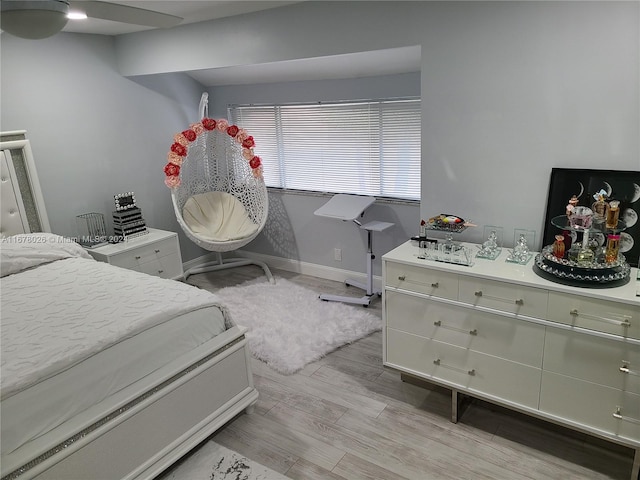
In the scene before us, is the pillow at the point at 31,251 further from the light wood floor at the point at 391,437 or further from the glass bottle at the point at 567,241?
the glass bottle at the point at 567,241

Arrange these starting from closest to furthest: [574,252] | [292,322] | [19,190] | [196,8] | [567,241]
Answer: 1. [574,252]
2. [567,241]
3. [196,8]
4. [19,190]
5. [292,322]

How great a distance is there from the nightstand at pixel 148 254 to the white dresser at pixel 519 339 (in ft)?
7.13

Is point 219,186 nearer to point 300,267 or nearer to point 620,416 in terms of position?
point 300,267

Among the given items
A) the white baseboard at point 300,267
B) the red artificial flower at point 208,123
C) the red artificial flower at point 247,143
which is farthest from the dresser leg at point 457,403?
the red artificial flower at point 208,123

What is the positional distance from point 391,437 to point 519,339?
807mm

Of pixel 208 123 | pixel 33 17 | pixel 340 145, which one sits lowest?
pixel 340 145

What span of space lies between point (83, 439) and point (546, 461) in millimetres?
2018

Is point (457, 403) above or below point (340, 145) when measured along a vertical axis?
below

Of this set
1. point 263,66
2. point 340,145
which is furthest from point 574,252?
point 263,66

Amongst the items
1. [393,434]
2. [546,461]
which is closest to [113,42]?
[393,434]

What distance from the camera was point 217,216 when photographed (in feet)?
14.5

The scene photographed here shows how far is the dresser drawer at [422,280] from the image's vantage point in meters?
2.33

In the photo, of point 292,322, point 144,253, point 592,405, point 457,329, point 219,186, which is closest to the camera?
point 592,405

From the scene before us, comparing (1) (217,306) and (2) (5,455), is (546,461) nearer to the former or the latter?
(1) (217,306)
